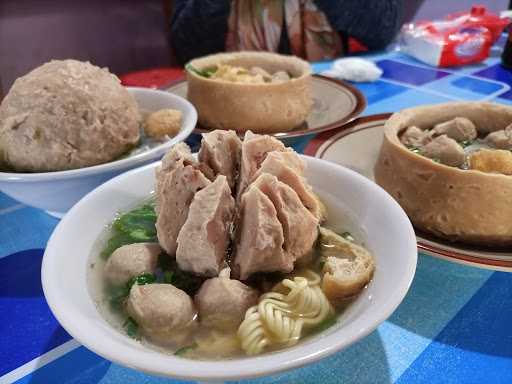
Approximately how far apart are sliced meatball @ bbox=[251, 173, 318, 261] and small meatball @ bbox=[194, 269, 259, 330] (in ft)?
0.39

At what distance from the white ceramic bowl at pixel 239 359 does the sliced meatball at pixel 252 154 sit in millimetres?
212

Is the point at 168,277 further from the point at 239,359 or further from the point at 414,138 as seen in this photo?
the point at 414,138

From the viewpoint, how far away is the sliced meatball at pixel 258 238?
781 mm

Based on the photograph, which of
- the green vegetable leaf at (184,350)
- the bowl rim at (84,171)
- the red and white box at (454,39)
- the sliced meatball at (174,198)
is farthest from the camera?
the red and white box at (454,39)

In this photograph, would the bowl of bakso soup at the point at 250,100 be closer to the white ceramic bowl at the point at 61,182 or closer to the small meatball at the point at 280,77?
the small meatball at the point at 280,77

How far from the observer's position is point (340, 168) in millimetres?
1046

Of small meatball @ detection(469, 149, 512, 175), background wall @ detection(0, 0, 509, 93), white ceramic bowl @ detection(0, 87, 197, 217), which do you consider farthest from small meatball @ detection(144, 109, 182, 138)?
background wall @ detection(0, 0, 509, 93)

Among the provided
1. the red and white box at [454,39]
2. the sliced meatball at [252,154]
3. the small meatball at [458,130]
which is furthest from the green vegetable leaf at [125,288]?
the red and white box at [454,39]

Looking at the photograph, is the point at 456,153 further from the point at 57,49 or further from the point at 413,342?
the point at 57,49

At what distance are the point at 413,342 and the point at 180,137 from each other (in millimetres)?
744

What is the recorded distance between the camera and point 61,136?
1120mm

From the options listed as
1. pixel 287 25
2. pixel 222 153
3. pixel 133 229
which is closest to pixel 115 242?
pixel 133 229

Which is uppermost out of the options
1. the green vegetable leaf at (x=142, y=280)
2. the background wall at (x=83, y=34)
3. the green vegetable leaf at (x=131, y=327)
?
the green vegetable leaf at (x=142, y=280)

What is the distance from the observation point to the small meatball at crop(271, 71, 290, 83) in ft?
5.24
